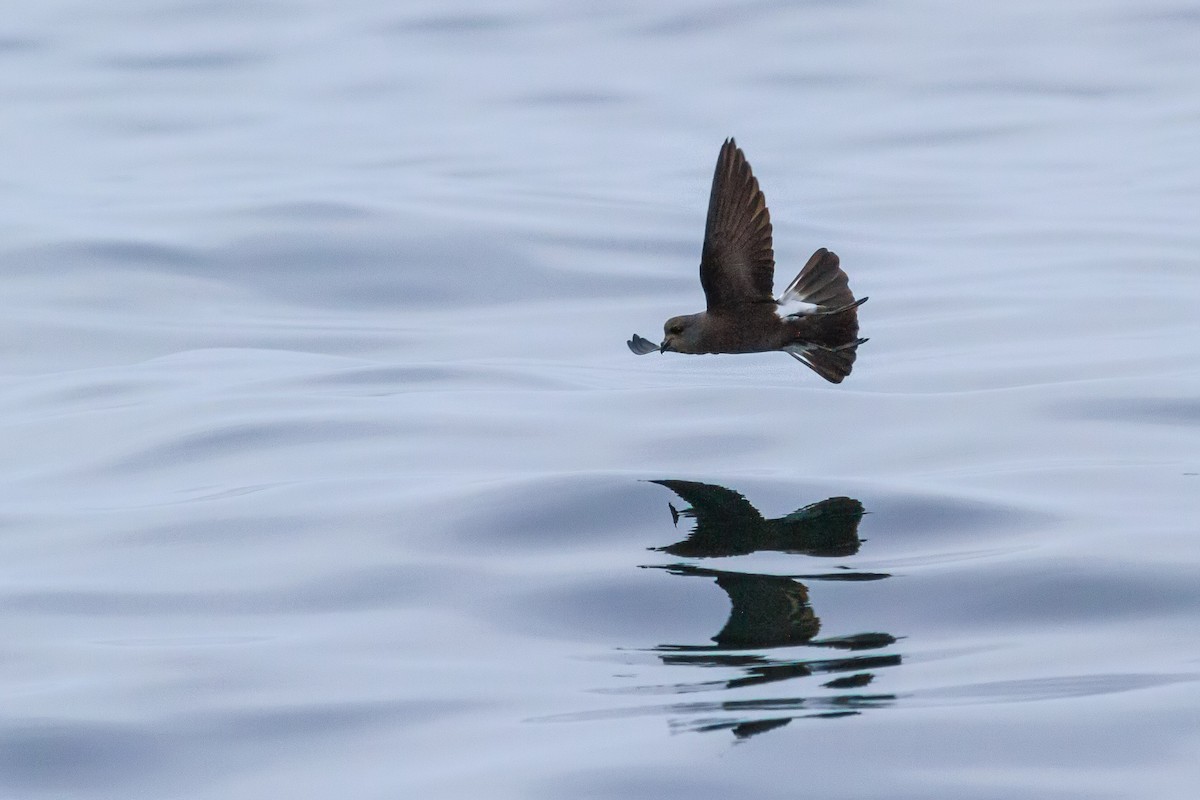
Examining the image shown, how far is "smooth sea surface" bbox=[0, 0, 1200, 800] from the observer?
4738 millimetres

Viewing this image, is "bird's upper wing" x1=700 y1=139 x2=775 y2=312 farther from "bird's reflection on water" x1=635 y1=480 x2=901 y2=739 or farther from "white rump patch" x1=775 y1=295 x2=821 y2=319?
"bird's reflection on water" x1=635 y1=480 x2=901 y2=739

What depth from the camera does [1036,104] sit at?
69.4ft

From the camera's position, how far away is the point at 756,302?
716cm

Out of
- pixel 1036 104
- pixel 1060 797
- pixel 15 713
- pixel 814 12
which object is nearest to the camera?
pixel 1060 797

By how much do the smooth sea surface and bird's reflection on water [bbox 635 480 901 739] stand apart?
0.07 feet

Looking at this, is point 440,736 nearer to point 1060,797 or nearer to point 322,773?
point 322,773

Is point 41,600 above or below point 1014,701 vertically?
above

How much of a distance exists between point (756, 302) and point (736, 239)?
0.30 metres

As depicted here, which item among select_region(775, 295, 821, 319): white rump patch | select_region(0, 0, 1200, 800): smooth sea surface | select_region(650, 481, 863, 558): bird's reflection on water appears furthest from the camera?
select_region(775, 295, 821, 319): white rump patch

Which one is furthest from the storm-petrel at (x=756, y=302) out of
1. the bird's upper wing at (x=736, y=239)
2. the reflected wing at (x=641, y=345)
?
the reflected wing at (x=641, y=345)

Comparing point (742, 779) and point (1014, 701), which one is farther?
point (1014, 701)

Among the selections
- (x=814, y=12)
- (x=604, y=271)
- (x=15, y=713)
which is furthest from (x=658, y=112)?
(x=15, y=713)

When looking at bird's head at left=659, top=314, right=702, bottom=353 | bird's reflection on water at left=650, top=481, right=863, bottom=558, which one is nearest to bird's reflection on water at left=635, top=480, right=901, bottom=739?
bird's reflection on water at left=650, top=481, right=863, bottom=558

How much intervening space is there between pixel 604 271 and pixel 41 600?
26.1 feet
